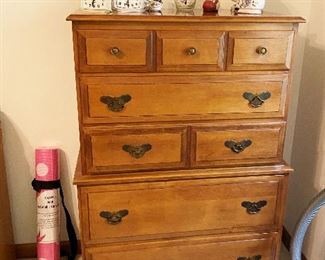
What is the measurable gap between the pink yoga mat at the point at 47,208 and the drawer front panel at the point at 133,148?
1.66ft

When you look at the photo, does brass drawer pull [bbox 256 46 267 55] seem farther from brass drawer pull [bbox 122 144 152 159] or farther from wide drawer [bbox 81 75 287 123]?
brass drawer pull [bbox 122 144 152 159]

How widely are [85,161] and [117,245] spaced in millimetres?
370

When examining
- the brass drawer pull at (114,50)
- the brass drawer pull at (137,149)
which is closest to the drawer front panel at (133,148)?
the brass drawer pull at (137,149)

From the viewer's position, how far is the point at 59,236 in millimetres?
2053

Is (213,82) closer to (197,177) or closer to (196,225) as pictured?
(197,177)

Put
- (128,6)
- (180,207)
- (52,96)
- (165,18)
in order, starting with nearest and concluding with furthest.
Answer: (165,18), (128,6), (180,207), (52,96)

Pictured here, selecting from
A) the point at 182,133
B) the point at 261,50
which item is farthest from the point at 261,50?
the point at 182,133

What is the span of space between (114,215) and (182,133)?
0.41m

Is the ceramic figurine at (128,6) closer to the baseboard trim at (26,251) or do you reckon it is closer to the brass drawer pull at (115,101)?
the brass drawer pull at (115,101)

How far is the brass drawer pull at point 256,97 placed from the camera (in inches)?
57.6

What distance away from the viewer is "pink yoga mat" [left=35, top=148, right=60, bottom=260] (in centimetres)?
188

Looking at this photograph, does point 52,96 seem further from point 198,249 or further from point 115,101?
point 198,249

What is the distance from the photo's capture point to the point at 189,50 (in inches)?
54.1

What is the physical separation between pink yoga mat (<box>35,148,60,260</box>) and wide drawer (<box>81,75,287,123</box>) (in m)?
0.59
